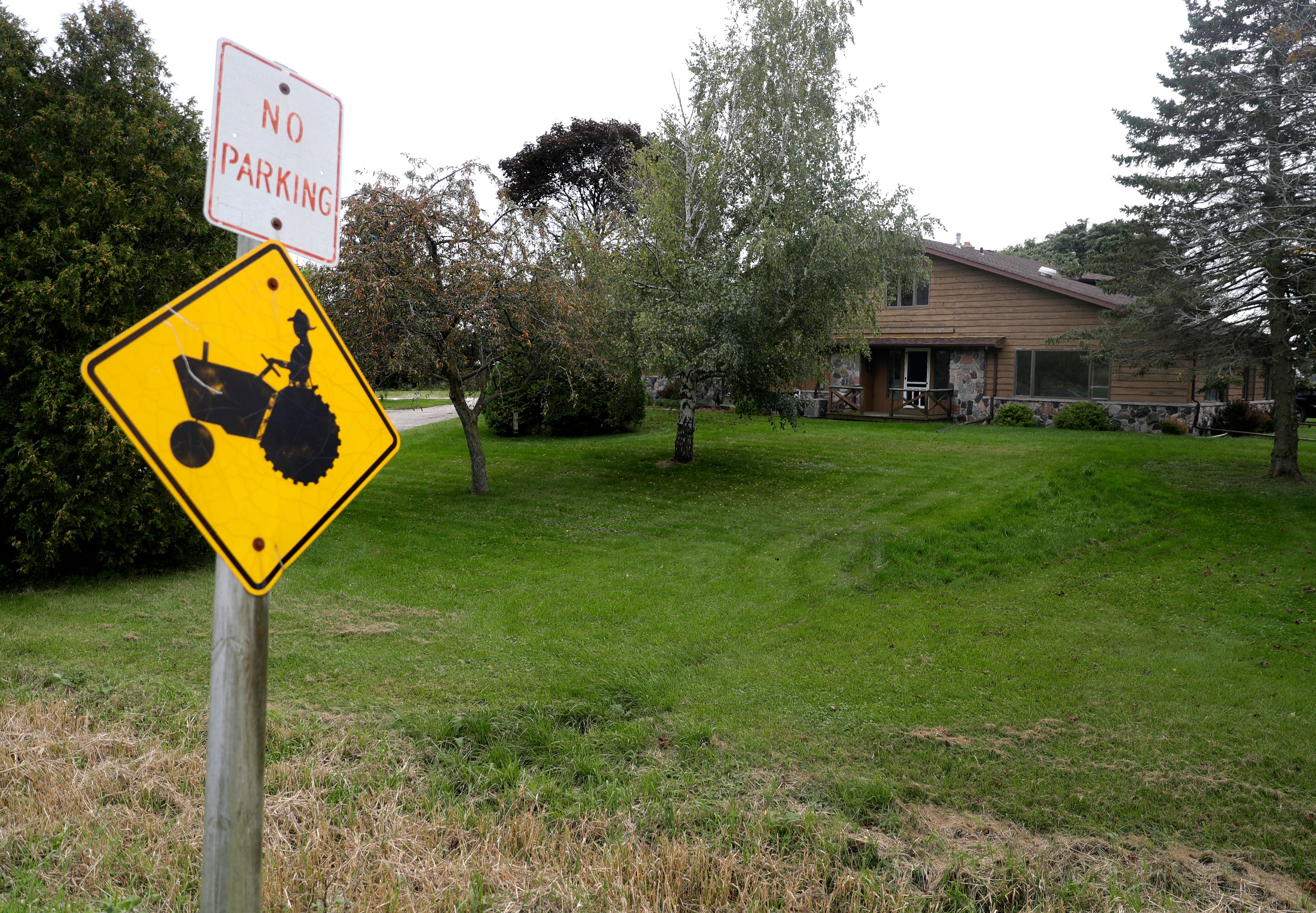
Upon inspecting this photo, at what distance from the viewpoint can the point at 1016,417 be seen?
23.4m

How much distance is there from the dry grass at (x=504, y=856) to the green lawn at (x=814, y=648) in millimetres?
296

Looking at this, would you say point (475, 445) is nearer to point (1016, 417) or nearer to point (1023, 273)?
point (1016, 417)

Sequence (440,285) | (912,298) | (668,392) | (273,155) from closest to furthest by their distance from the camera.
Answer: (273,155), (440,285), (912,298), (668,392)

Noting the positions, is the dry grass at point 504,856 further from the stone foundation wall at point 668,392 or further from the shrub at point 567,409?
the stone foundation wall at point 668,392

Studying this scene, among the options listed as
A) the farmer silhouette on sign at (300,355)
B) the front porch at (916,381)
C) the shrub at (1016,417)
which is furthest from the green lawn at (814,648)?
the front porch at (916,381)

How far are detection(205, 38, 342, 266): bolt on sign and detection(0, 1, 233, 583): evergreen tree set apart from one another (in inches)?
289

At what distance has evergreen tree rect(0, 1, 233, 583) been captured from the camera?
26.0 feet

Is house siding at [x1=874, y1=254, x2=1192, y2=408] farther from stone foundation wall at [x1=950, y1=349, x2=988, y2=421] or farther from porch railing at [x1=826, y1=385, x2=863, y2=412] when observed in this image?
porch railing at [x1=826, y1=385, x2=863, y2=412]

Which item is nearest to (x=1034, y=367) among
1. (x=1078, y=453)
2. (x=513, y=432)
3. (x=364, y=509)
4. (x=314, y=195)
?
(x=1078, y=453)

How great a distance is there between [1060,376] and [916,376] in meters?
4.34

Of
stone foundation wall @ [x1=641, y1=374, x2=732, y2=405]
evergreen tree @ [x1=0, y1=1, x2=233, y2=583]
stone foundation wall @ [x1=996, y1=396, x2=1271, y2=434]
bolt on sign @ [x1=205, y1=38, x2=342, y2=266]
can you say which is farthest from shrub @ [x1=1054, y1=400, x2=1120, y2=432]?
bolt on sign @ [x1=205, y1=38, x2=342, y2=266]

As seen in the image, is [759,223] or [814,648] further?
[759,223]

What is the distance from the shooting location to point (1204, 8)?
14109 millimetres

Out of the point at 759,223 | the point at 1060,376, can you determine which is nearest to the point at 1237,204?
the point at 759,223
